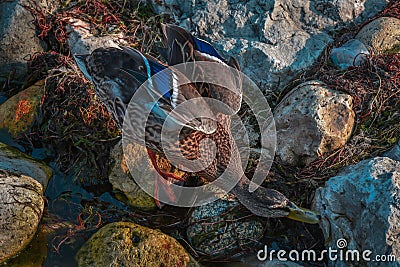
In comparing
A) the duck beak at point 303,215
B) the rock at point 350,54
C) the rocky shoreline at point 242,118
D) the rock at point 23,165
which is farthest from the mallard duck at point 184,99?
the rock at point 350,54

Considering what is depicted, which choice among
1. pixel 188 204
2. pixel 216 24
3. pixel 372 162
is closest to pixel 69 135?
pixel 188 204

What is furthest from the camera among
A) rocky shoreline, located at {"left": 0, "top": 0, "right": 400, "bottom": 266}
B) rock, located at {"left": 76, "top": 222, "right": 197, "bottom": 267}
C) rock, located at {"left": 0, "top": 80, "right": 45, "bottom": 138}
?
rock, located at {"left": 0, "top": 80, "right": 45, "bottom": 138}

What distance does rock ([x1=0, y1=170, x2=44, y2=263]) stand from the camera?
15.0ft

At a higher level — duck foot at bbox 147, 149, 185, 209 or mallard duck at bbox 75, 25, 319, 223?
mallard duck at bbox 75, 25, 319, 223

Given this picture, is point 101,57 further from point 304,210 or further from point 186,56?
point 304,210

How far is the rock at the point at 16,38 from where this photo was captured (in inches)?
241

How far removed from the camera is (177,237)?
16.5 ft

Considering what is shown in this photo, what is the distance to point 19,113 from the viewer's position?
5660 mm

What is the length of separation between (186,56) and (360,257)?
227 centimetres

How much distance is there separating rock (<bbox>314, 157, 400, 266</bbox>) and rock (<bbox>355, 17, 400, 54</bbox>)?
1.78 meters

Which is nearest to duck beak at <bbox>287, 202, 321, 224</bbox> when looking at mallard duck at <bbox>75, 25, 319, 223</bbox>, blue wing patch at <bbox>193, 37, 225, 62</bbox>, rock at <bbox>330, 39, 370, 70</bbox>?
mallard duck at <bbox>75, 25, 319, 223</bbox>

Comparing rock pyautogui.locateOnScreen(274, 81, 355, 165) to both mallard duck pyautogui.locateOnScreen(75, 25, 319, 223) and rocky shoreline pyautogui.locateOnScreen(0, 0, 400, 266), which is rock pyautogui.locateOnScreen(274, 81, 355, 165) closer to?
rocky shoreline pyautogui.locateOnScreen(0, 0, 400, 266)

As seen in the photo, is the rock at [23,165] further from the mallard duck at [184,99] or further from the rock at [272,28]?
the rock at [272,28]

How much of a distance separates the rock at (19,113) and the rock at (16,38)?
20.9 inches
